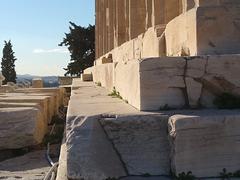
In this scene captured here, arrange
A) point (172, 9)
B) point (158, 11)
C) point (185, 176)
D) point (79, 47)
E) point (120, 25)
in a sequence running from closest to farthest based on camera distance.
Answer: point (185, 176) < point (172, 9) < point (158, 11) < point (120, 25) < point (79, 47)

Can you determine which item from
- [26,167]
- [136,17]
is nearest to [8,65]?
[136,17]

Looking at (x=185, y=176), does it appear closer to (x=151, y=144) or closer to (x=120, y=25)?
(x=151, y=144)

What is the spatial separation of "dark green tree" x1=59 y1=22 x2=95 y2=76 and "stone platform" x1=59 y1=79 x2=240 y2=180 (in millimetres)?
42103

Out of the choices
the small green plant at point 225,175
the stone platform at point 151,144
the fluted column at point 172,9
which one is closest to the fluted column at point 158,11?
the fluted column at point 172,9

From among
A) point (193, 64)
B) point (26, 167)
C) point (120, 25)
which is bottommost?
point (26, 167)

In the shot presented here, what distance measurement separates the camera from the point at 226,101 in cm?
A: 409

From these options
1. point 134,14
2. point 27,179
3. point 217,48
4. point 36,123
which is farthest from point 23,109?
point 217,48

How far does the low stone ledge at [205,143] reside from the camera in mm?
3664

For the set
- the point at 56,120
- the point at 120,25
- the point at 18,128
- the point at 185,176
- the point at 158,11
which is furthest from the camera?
the point at 120,25

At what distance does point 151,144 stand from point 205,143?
432 mm

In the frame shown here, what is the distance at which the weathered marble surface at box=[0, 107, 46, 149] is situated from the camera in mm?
8289

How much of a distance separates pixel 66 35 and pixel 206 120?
1827 inches

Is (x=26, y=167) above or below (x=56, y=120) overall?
below

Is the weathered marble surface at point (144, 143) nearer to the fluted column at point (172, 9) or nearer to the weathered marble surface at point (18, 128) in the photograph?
the fluted column at point (172, 9)
